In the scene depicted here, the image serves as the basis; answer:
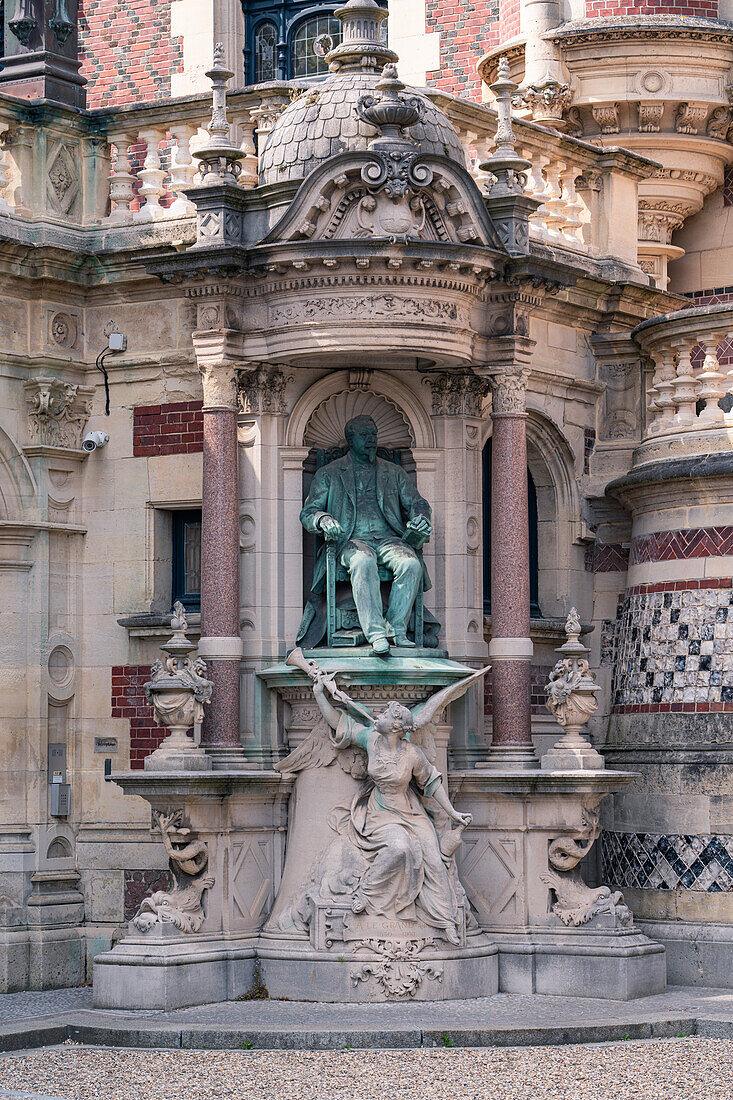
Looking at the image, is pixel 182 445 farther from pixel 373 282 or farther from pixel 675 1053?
pixel 675 1053

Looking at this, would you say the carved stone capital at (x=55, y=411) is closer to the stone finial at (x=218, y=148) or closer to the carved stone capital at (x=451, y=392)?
the stone finial at (x=218, y=148)

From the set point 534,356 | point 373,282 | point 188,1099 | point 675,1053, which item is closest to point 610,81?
point 534,356

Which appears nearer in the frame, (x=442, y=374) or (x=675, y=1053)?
(x=675, y=1053)

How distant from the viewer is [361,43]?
1686 centimetres

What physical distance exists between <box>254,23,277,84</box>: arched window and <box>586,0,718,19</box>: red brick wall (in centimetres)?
440

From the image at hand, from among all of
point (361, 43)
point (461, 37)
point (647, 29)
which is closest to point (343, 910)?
point (361, 43)

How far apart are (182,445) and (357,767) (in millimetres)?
3090

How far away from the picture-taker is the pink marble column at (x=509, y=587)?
1659 centimetres

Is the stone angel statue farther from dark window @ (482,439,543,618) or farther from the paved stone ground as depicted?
dark window @ (482,439,543,618)

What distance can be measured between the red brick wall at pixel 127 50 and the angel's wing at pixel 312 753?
31.5 ft

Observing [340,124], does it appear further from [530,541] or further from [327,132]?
[530,541]

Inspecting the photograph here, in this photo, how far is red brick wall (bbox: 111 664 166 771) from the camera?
17328mm

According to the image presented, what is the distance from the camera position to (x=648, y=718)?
17453 millimetres

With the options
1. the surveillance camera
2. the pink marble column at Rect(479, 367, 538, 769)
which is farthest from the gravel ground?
the surveillance camera
